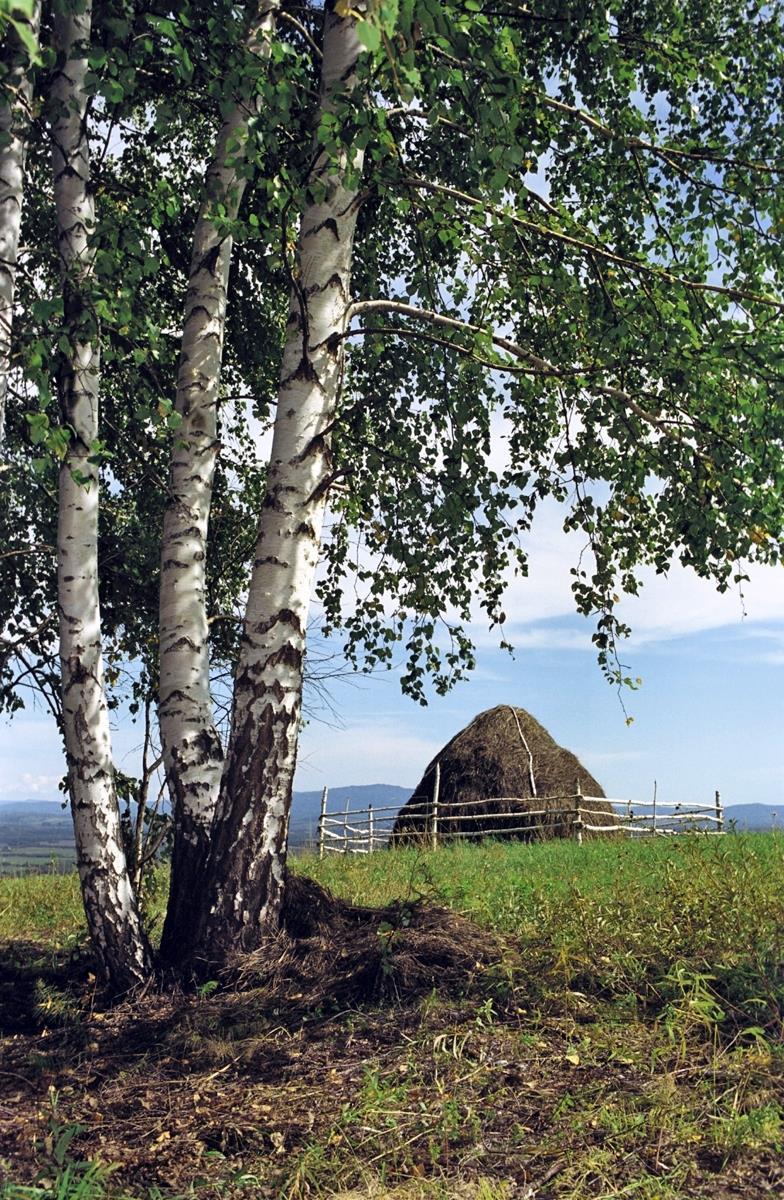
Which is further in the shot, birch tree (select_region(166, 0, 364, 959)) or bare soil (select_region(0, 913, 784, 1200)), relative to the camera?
birch tree (select_region(166, 0, 364, 959))

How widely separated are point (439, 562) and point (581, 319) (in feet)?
8.79

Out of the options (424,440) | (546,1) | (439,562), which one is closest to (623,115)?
(546,1)

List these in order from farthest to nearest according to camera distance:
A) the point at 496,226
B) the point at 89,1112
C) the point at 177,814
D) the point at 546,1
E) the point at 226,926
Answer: the point at 546,1, the point at 496,226, the point at 177,814, the point at 226,926, the point at 89,1112

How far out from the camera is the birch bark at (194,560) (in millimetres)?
6797

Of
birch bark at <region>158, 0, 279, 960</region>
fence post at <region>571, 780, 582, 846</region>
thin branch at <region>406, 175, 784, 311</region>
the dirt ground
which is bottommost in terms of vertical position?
the dirt ground

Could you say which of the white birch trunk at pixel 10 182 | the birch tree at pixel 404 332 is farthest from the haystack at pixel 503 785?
the white birch trunk at pixel 10 182

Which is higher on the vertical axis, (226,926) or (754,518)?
(754,518)

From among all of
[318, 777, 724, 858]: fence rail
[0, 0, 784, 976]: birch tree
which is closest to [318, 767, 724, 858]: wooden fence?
[318, 777, 724, 858]: fence rail

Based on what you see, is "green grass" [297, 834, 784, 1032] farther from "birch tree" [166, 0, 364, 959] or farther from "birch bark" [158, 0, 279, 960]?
"birch bark" [158, 0, 279, 960]

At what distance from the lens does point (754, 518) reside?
7.66 meters

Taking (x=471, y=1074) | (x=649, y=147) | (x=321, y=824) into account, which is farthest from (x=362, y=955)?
(x=321, y=824)

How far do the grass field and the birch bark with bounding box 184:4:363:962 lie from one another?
0.69 meters

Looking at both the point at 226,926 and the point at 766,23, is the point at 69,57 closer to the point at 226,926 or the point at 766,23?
the point at 226,926

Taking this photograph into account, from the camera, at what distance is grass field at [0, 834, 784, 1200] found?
402 cm
